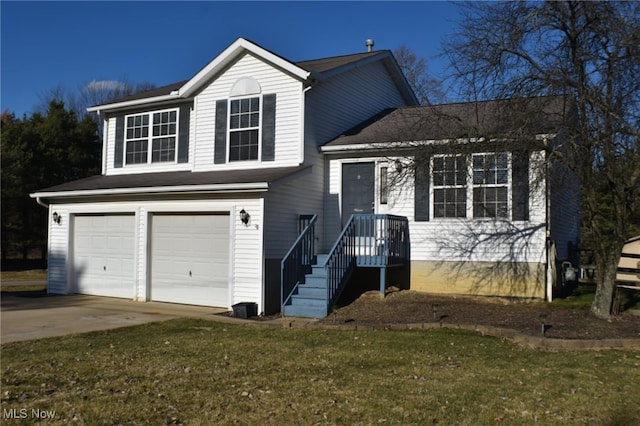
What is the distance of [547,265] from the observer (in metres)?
12.5

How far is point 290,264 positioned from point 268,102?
4489 millimetres

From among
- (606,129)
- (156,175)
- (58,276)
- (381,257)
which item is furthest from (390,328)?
(58,276)

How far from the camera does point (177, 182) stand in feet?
46.1

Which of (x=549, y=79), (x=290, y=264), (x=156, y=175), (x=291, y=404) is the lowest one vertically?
(x=291, y=404)

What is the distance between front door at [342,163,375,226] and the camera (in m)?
14.3

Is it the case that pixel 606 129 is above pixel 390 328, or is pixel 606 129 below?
above

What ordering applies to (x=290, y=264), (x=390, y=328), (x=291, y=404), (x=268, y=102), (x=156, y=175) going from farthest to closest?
(x=156, y=175) → (x=268, y=102) → (x=290, y=264) → (x=390, y=328) → (x=291, y=404)

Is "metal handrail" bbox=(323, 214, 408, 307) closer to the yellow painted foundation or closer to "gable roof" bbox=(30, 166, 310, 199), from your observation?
the yellow painted foundation

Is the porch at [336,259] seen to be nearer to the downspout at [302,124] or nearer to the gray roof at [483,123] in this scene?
the downspout at [302,124]

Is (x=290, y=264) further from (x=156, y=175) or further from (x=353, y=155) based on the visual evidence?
(x=156, y=175)

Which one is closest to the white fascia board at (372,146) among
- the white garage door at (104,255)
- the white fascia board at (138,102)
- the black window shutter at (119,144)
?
the white fascia board at (138,102)

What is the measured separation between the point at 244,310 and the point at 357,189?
4.51 metres
